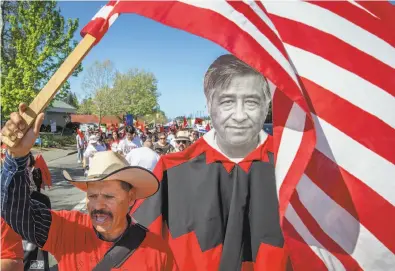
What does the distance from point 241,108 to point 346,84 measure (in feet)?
2.24

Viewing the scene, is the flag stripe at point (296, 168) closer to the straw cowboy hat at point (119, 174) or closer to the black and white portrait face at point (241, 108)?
the black and white portrait face at point (241, 108)

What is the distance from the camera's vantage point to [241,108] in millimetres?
2713

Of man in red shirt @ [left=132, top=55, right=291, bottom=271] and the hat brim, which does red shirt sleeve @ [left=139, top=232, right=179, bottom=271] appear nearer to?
the hat brim

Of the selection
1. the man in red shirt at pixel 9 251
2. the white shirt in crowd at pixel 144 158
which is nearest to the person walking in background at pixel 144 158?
the white shirt in crowd at pixel 144 158

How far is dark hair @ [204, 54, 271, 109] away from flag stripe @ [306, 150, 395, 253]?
2.23ft

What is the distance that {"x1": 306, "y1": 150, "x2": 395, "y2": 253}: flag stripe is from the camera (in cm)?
226

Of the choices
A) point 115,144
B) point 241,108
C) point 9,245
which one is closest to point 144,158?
point 9,245

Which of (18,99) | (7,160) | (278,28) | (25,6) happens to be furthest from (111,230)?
(25,6)

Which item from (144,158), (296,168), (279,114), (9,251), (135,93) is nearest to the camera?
(296,168)

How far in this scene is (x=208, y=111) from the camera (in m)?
2.86

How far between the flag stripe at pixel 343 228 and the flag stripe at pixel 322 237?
0.7 inches

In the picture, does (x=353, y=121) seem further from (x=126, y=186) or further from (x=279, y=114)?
(x=126, y=186)

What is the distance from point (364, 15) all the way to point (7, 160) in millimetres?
2147

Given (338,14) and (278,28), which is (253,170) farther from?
(338,14)
